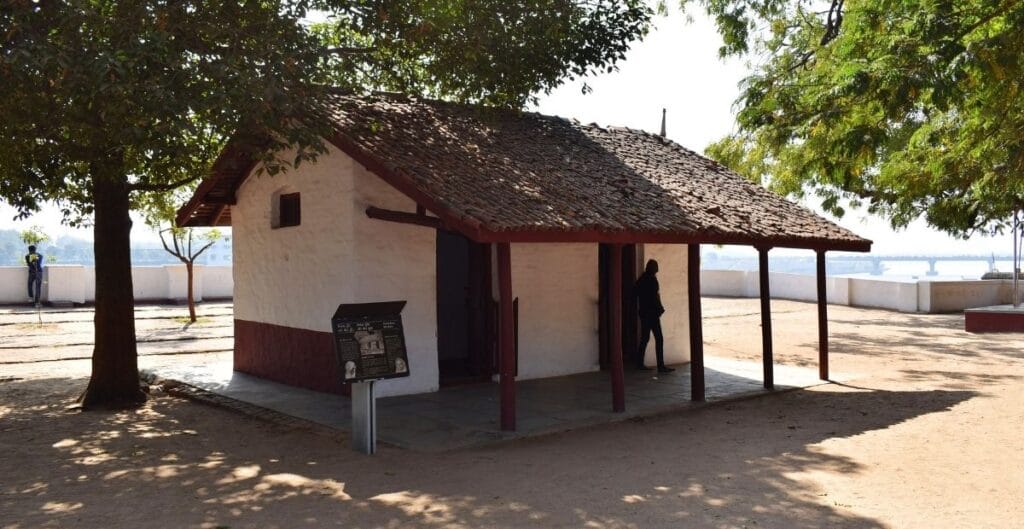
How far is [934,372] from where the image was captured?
1367 centimetres

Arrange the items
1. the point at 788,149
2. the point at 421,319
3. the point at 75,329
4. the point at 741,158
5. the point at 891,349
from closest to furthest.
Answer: the point at 421,319 < the point at 891,349 < the point at 788,149 < the point at 75,329 < the point at 741,158

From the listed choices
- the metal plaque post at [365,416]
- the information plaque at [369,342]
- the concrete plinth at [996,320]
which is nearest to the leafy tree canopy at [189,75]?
the information plaque at [369,342]

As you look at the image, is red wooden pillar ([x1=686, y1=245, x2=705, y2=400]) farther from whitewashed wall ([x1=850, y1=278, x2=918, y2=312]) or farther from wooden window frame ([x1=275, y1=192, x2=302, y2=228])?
whitewashed wall ([x1=850, y1=278, x2=918, y2=312])

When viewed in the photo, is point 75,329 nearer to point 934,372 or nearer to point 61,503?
point 61,503

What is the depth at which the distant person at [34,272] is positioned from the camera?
23545mm

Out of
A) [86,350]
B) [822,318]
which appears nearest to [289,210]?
[86,350]

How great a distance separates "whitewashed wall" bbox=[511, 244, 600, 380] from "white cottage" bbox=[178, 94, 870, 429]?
23 millimetres

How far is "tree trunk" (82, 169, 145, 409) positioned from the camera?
10531 mm

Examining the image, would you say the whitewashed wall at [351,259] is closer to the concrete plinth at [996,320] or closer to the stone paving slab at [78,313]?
the stone paving slab at [78,313]

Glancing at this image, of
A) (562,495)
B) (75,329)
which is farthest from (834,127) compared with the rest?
(75,329)

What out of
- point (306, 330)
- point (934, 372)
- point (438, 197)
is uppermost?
point (438, 197)

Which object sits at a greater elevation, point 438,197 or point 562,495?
point 438,197

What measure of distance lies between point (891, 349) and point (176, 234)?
17110 mm

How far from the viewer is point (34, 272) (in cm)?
2411
